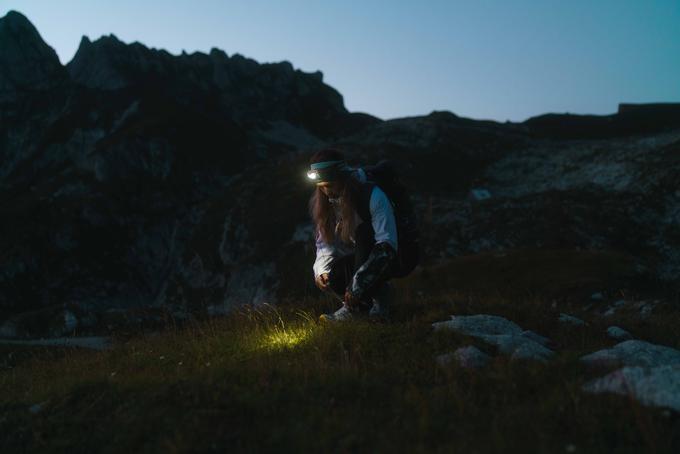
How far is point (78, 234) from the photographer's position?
7669 cm

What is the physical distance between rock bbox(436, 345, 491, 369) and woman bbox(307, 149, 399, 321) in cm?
195

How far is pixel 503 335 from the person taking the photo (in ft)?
25.1

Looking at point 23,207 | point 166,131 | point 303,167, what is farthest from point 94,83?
point 303,167

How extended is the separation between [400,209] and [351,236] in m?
1.02

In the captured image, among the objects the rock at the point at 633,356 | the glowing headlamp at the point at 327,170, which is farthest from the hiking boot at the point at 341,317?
the rock at the point at 633,356

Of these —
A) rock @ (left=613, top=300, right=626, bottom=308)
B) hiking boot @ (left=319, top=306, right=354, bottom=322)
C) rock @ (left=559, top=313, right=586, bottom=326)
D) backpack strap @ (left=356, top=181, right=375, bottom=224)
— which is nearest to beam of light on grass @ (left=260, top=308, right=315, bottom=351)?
hiking boot @ (left=319, top=306, right=354, bottom=322)

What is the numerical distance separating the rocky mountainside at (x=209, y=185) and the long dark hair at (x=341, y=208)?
12373mm

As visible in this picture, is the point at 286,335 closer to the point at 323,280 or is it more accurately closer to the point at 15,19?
the point at 323,280

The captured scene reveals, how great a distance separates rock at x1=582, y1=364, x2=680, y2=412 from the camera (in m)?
4.73

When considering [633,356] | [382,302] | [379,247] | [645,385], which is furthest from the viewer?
[382,302]

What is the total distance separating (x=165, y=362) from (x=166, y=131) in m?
99.2

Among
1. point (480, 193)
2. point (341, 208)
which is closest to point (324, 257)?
point (341, 208)

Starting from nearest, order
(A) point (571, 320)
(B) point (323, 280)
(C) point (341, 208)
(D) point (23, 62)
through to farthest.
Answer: (C) point (341, 208) → (B) point (323, 280) → (A) point (571, 320) → (D) point (23, 62)

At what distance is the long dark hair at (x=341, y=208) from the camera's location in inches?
332
